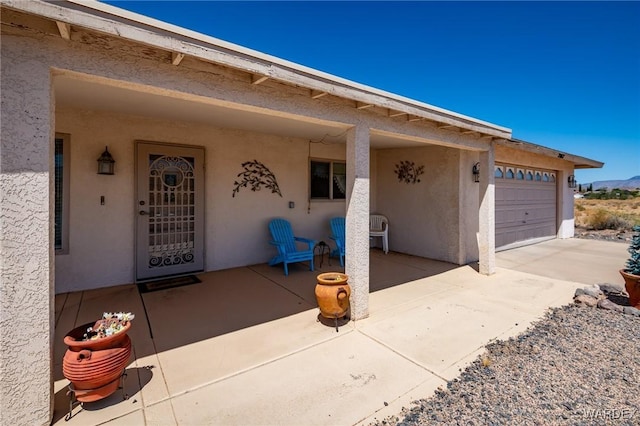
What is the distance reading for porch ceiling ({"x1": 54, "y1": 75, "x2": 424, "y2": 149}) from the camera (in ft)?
10.8

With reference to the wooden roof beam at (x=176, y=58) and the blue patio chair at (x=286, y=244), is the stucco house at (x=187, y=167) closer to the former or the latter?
the wooden roof beam at (x=176, y=58)

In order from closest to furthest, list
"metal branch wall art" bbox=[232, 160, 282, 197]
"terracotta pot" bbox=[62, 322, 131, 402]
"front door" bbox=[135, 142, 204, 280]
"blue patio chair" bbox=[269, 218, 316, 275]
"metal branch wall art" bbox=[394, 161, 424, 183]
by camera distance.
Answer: "terracotta pot" bbox=[62, 322, 131, 402], "front door" bbox=[135, 142, 204, 280], "blue patio chair" bbox=[269, 218, 316, 275], "metal branch wall art" bbox=[232, 160, 282, 197], "metal branch wall art" bbox=[394, 161, 424, 183]

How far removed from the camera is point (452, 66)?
9.52m

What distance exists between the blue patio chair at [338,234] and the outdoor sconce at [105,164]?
Answer: 4.33 metres

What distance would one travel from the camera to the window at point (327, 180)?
717cm

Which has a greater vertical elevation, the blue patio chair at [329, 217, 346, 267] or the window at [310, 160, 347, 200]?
the window at [310, 160, 347, 200]

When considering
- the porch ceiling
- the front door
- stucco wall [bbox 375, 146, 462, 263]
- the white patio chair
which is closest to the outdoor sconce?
the front door

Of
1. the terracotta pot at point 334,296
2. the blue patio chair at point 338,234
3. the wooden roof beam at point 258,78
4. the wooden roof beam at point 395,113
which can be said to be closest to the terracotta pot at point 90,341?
the terracotta pot at point 334,296

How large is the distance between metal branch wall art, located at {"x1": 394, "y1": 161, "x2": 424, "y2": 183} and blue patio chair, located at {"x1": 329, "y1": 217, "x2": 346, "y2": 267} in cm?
212

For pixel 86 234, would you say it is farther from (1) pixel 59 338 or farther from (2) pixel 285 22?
(2) pixel 285 22

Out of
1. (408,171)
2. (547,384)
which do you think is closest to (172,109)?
(547,384)

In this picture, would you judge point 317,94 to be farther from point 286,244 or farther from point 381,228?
point 381,228

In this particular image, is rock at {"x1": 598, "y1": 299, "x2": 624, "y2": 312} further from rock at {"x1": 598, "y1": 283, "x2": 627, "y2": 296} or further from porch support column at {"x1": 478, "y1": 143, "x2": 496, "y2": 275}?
porch support column at {"x1": 478, "y1": 143, "x2": 496, "y2": 275}

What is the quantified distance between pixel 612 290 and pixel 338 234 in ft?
15.9
